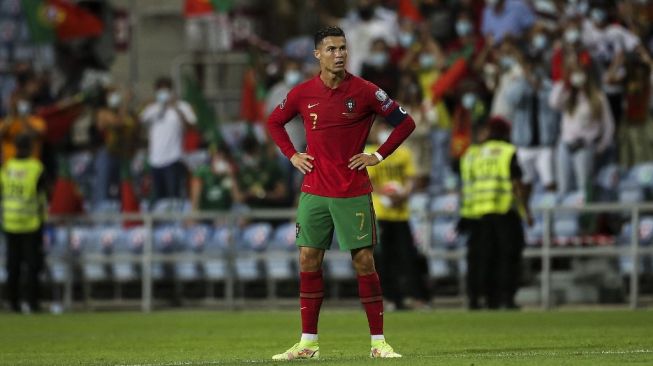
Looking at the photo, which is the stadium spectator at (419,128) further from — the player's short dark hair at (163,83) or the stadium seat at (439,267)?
the player's short dark hair at (163,83)

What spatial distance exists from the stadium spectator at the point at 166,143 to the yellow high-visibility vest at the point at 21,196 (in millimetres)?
3771

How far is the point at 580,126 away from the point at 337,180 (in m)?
11.7

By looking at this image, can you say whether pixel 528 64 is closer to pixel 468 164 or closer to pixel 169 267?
pixel 468 164

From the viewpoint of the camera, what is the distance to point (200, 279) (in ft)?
78.9

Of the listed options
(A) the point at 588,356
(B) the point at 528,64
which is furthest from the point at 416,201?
(A) the point at 588,356

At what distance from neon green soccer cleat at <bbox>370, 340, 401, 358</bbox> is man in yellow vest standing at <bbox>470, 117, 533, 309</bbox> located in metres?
8.15

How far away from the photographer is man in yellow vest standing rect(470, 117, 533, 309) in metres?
19.9

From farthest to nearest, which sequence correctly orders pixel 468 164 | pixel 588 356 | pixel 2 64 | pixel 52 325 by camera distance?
pixel 2 64 < pixel 468 164 < pixel 52 325 < pixel 588 356

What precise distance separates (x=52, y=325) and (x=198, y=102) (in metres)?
9.06

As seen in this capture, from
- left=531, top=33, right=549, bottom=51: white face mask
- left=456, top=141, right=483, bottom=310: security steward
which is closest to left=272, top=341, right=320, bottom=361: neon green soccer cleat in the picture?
left=456, top=141, right=483, bottom=310: security steward

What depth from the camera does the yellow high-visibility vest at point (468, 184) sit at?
20.3 metres

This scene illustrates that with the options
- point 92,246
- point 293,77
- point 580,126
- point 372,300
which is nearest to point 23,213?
point 92,246

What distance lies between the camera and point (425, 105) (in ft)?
81.8

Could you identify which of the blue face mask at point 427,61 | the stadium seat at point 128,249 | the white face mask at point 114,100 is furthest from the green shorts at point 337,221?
the white face mask at point 114,100
